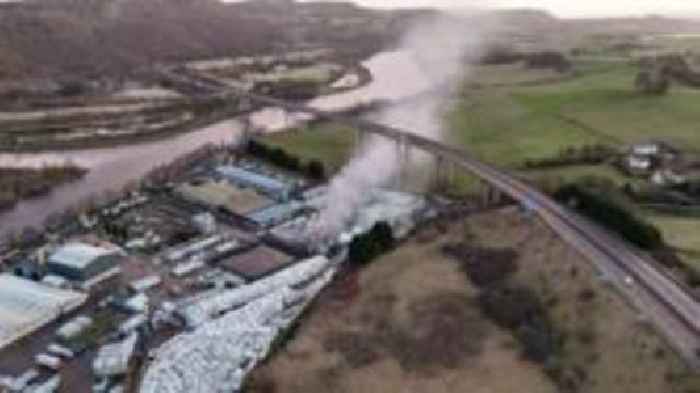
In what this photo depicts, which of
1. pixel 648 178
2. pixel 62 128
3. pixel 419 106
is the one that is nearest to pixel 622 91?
pixel 419 106

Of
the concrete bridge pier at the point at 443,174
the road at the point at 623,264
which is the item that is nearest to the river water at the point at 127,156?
the concrete bridge pier at the point at 443,174

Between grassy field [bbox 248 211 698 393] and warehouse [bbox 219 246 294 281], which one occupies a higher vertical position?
grassy field [bbox 248 211 698 393]

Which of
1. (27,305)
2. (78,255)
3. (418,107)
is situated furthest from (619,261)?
(418,107)

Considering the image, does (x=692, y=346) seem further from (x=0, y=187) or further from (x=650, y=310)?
(x=0, y=187)

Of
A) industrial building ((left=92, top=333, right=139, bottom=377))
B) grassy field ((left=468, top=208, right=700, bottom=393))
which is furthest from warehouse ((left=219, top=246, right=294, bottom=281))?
grassy field ((left=468, top=208, right=700, bottom=393))

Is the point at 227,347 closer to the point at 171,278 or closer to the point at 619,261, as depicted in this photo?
the point at 171,278

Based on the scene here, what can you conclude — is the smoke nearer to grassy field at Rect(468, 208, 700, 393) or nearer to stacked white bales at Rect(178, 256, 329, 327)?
stacked white bales at Rect(178, 256, 329, 327)

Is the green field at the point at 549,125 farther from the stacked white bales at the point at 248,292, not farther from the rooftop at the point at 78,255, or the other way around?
the rooftop at the point at 78,255
